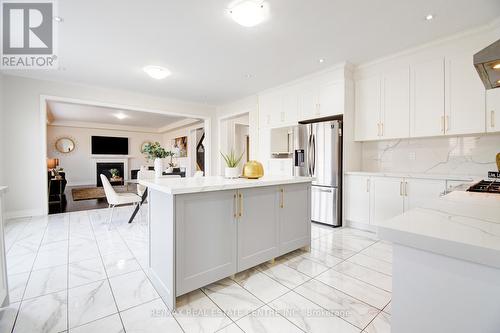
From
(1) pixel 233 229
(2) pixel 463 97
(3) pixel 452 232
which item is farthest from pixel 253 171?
(2) pixel 463 97

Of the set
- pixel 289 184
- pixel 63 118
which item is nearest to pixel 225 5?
pixel 289 184

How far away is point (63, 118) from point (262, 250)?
10002 mm

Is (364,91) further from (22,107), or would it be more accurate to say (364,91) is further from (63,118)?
(63,118)

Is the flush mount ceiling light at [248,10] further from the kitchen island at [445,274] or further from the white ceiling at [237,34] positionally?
the kitchen island at [445,274]

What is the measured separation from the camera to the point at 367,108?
11.5 ft

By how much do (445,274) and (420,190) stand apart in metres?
2.70

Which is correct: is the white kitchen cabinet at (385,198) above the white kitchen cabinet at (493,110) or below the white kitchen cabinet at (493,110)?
below

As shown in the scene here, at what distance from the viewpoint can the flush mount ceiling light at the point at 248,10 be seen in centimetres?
214

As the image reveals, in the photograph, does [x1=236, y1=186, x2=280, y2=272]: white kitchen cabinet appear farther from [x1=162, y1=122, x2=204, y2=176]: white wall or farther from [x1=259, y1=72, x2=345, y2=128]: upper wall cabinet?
[x1=162, y1=122, x2=204, y2=176]: white wall

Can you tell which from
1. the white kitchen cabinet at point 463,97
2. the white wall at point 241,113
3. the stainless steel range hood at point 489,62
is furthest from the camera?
the white wall at point 241,113

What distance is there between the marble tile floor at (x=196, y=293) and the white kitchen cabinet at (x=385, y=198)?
49cm

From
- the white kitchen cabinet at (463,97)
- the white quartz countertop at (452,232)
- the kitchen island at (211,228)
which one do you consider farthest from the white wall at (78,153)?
the white quartz countertop at (452,232)

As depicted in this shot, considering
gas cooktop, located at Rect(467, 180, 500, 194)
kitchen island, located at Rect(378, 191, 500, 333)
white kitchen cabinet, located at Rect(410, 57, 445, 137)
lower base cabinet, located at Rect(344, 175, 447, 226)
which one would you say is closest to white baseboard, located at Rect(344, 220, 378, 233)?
lower base cabinet, located at Rect(344, 175, 447, 226)

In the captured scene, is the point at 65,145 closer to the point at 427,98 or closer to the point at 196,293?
the point at 196,293
